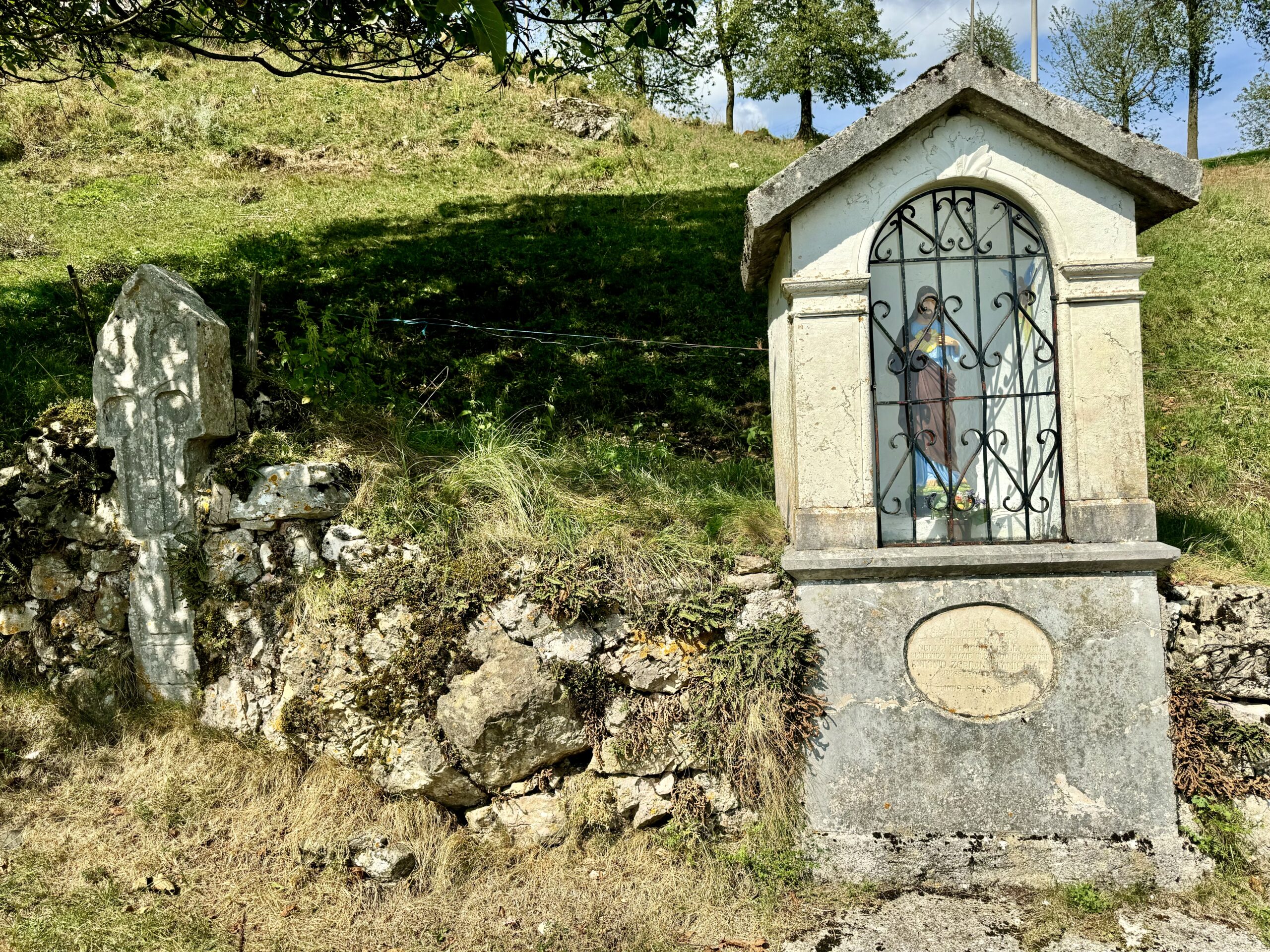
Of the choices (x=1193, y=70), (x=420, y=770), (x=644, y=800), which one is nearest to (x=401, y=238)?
(x=420, y=770)

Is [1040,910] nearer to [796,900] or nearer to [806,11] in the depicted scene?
[796,900]

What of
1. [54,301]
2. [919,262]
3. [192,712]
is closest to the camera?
[919,262]

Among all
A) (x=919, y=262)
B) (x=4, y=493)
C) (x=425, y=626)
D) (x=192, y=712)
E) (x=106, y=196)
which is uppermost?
(x=106, y=196)

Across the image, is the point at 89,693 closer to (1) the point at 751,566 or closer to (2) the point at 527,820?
(2) the point at 527,820

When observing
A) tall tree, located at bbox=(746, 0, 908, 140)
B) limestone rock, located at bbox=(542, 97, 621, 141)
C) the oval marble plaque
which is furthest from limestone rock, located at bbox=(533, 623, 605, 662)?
tall tree, located at bbox=(746, 0, 908, 140)

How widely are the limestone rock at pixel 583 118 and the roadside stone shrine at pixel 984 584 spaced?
1194 cm

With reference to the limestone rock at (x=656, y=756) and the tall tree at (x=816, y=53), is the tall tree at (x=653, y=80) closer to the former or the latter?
the tall tree at (x=816, y=53)

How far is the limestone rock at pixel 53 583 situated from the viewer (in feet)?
15.7

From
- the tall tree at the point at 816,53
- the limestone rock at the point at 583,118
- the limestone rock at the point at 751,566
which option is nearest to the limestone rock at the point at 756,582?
the limestone rock at the point at 751,566

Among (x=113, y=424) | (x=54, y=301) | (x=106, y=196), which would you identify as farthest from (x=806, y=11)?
(x=113, y=424)

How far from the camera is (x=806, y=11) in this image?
22250 millimetres

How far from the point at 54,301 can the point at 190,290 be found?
3.69 m

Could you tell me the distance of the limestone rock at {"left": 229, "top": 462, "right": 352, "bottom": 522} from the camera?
450cm

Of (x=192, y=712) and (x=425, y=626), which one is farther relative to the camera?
(x=192, y=712)
